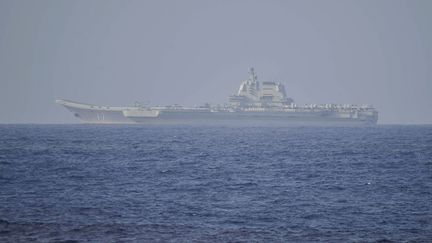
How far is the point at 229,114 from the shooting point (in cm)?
15825

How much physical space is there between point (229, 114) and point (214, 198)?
411 ft

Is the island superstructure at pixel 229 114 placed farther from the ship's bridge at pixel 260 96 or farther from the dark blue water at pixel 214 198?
the dark blue water at pixel 214 198

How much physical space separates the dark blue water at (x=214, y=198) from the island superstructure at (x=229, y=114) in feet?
313

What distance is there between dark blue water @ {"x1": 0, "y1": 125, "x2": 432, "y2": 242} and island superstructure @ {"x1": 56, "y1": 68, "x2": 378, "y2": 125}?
95.3 meters

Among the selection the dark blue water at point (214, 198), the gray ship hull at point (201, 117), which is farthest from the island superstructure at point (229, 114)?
the dark blue water at point (214, 198)

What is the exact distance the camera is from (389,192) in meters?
35.4

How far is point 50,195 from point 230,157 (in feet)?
81.7

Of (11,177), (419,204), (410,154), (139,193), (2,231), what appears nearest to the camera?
(2,231)

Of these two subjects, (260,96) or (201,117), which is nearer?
(201,117)

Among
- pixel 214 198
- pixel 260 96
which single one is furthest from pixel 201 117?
pixel 214 198

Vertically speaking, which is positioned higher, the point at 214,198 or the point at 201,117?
the point at 201,117

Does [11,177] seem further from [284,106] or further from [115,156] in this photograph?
[284,106]

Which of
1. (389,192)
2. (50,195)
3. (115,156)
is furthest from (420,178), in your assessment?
(115,156)

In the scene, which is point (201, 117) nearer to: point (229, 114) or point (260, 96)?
point (229, 114)
